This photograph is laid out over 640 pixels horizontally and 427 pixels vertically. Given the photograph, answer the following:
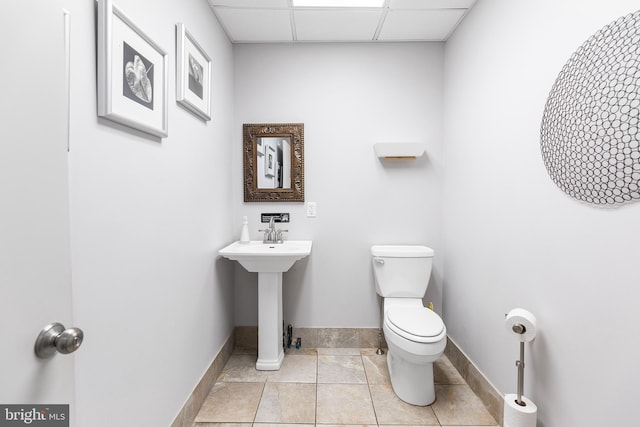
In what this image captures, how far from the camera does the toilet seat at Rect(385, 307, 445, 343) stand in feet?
5.52

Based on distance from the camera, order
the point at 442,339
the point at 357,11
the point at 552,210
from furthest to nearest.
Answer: the point at 357,11 < the point at 442,339 < the point at 552,210

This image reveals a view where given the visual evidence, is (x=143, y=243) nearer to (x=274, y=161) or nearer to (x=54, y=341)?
(x=54, y=341)

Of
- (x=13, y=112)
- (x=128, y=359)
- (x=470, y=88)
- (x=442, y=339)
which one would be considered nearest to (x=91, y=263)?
(x=128, y=359)

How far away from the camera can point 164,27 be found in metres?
1.38

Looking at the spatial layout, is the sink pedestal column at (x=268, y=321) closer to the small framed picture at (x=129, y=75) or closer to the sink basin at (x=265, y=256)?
the sink basin at (x=265, y=256)

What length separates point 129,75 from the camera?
1106 millimetres

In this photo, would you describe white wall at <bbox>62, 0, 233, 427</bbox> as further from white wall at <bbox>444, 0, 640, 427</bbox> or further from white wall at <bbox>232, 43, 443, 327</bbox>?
white wall at <bbox>444, 0, 640, 427</bbox>

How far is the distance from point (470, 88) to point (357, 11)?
2.85 feet

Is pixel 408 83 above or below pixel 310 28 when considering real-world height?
below

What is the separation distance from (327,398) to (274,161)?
165 centimetres

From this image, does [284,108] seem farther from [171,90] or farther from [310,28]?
[171,90]

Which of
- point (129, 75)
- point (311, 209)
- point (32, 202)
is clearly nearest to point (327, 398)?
point (311, 209)

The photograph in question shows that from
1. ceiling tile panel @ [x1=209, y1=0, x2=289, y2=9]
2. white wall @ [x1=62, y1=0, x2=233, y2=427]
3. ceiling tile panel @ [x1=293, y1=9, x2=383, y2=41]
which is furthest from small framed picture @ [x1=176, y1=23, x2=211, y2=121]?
ceiling tile panel @ [x1=293, y1=9, x2=383, y2=41]

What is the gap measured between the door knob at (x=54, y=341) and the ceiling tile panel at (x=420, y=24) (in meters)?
2.25
